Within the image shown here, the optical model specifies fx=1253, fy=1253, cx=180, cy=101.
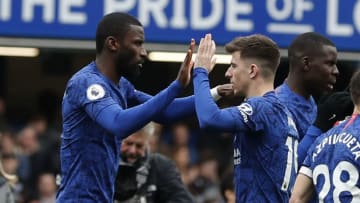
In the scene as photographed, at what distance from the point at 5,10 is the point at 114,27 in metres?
A: 3.81

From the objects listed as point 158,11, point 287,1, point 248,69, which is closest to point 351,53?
point 287,1

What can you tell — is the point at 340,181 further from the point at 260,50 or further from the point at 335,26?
the point at 335,26

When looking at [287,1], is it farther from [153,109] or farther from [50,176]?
[153,109]

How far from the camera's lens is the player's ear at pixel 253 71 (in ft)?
23.2

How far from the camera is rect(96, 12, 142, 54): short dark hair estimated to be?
699 cm

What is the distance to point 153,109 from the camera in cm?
663

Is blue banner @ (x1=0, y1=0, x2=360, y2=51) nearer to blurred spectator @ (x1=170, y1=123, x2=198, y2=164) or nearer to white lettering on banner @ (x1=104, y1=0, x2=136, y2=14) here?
white lettering on banner @ (x1=104, y1=0, x2=136, y2=14)

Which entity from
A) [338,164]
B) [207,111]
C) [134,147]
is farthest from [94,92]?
[134,147]

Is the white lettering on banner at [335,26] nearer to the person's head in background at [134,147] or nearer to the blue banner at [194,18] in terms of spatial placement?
the blue banner at [194,18]

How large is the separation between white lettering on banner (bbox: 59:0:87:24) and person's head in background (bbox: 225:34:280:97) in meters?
3.85

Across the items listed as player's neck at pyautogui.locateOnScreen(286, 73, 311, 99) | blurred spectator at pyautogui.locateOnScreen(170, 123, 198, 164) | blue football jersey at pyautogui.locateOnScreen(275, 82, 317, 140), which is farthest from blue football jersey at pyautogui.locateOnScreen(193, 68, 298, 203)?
blurred spectator at pyautogui.locateOnScreen(170, 123, 198, 164)

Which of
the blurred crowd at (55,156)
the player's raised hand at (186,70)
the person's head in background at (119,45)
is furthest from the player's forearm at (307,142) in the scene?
the blurred crowd at (55,156)

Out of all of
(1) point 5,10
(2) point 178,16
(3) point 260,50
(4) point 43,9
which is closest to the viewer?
(3) point 260,50

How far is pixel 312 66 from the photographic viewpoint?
788cm
